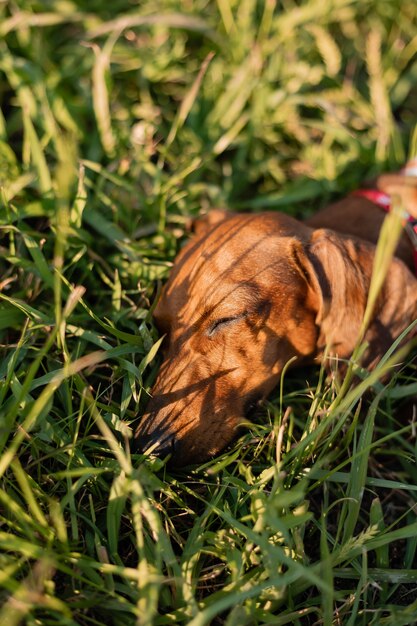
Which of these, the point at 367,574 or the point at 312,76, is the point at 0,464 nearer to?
the point at 367,574

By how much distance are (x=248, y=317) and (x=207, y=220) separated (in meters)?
0.84

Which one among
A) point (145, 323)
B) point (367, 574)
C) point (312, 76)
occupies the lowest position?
point (367, 574)

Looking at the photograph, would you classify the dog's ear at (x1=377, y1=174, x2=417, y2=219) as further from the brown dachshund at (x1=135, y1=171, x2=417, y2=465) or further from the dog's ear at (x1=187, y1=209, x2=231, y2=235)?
the dog's ear at (x1=187, y1=209, x2=231, y2=235)

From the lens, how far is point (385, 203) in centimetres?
323

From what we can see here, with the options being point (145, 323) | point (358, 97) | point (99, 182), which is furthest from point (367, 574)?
point (358, 97)

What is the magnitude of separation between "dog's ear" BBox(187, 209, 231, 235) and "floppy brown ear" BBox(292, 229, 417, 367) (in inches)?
21.4

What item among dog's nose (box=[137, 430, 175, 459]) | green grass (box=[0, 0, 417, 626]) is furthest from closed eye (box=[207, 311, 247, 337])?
dog's nose (box=[137, 430, 175, 459])

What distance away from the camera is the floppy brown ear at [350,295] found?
257 cm

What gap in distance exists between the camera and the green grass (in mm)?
2121

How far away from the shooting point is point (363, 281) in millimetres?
2609

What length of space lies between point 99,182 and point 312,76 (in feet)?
5.62

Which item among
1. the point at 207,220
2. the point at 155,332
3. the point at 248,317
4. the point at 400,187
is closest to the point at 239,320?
the point at 248,317

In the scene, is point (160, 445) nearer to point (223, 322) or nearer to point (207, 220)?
point (223, 322)

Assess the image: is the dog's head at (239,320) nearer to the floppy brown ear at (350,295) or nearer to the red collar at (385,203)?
the floppy brown ear at (350,295)
